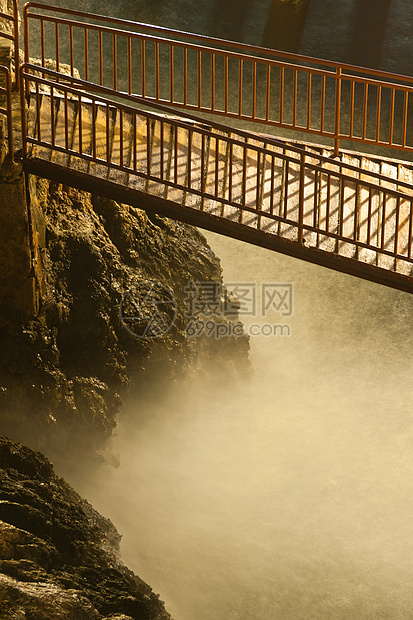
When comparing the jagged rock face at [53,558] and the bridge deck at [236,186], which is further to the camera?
the bridge deck at [236,186]

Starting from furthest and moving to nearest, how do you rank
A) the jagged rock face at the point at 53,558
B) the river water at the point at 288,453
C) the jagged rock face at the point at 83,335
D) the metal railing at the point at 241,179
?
1. the jagged rock face at the point at 83,335
2. the river water at the point at 288,453
3. the metal railing at the point at 241,179
4. the jagged rock face at the point at 53,558

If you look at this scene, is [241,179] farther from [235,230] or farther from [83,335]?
[83,335]

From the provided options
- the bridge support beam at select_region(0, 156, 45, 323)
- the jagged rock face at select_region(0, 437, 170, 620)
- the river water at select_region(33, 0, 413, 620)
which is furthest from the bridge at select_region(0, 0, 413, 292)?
the river water at select_region(33, 0, 413, 620)

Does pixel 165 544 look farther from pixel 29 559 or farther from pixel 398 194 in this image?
pixel 398 194

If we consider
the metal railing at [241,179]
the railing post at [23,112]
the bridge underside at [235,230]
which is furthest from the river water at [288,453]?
the railing post at [23,112]

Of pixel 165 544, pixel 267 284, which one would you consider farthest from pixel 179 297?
pixel 165 544

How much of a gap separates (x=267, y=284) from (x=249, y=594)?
596cm

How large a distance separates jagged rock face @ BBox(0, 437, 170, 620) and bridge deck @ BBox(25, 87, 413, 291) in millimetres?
2594

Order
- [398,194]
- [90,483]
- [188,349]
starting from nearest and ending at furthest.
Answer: [398,194]
[90,483]
[188,349]

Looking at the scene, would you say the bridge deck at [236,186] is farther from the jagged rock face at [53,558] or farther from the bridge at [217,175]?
the jagged rock face at [53,558]

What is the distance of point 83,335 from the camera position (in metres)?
9.27

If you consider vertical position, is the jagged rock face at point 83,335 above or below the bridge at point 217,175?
below

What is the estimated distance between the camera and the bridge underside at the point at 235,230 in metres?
7.12

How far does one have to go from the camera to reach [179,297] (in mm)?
11297
